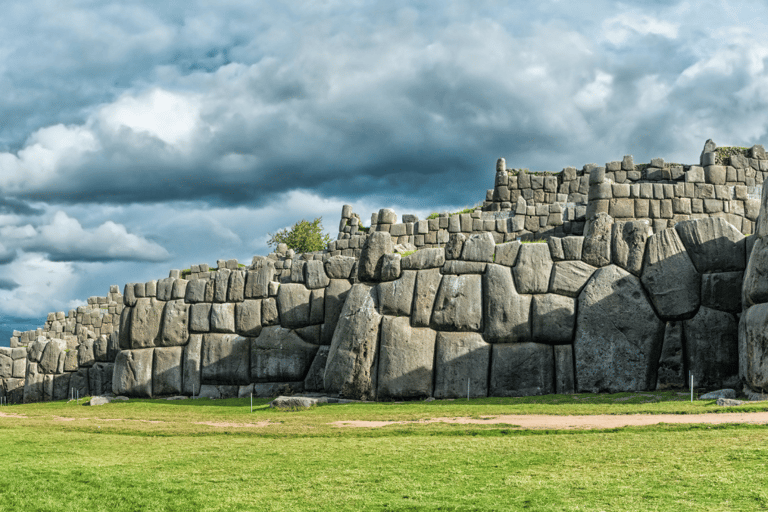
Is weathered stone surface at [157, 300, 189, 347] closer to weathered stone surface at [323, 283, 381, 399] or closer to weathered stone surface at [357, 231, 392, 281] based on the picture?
weathered stone surface at [323, 283, 381, 399]

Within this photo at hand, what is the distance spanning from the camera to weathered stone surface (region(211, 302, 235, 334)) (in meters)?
21.1

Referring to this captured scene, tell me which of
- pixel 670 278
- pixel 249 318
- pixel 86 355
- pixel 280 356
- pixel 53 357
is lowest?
pixel 53 357

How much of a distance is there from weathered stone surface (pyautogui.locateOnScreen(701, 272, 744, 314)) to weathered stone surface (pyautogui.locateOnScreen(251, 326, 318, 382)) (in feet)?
33.1

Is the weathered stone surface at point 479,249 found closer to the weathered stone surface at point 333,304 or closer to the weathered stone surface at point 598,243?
the weathered stone surface at point 598,243

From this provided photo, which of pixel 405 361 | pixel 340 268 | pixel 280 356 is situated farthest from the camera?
pixel 340 268

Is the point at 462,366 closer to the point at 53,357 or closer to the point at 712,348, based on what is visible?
the point at 712,348

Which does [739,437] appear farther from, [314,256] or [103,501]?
[314,256]

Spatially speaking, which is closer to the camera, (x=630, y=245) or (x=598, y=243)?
(x=630, y=245)

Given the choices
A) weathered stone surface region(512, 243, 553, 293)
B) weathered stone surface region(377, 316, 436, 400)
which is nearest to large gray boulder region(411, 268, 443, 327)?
weathered stone surface region(377, 316, 436, 400)

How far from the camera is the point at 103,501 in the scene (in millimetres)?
7180

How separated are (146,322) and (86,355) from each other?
662cm

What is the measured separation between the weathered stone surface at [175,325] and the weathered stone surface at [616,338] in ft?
37.6

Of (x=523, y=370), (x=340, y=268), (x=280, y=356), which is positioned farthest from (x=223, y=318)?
(x=523, y=370)

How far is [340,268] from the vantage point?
20.5 m
